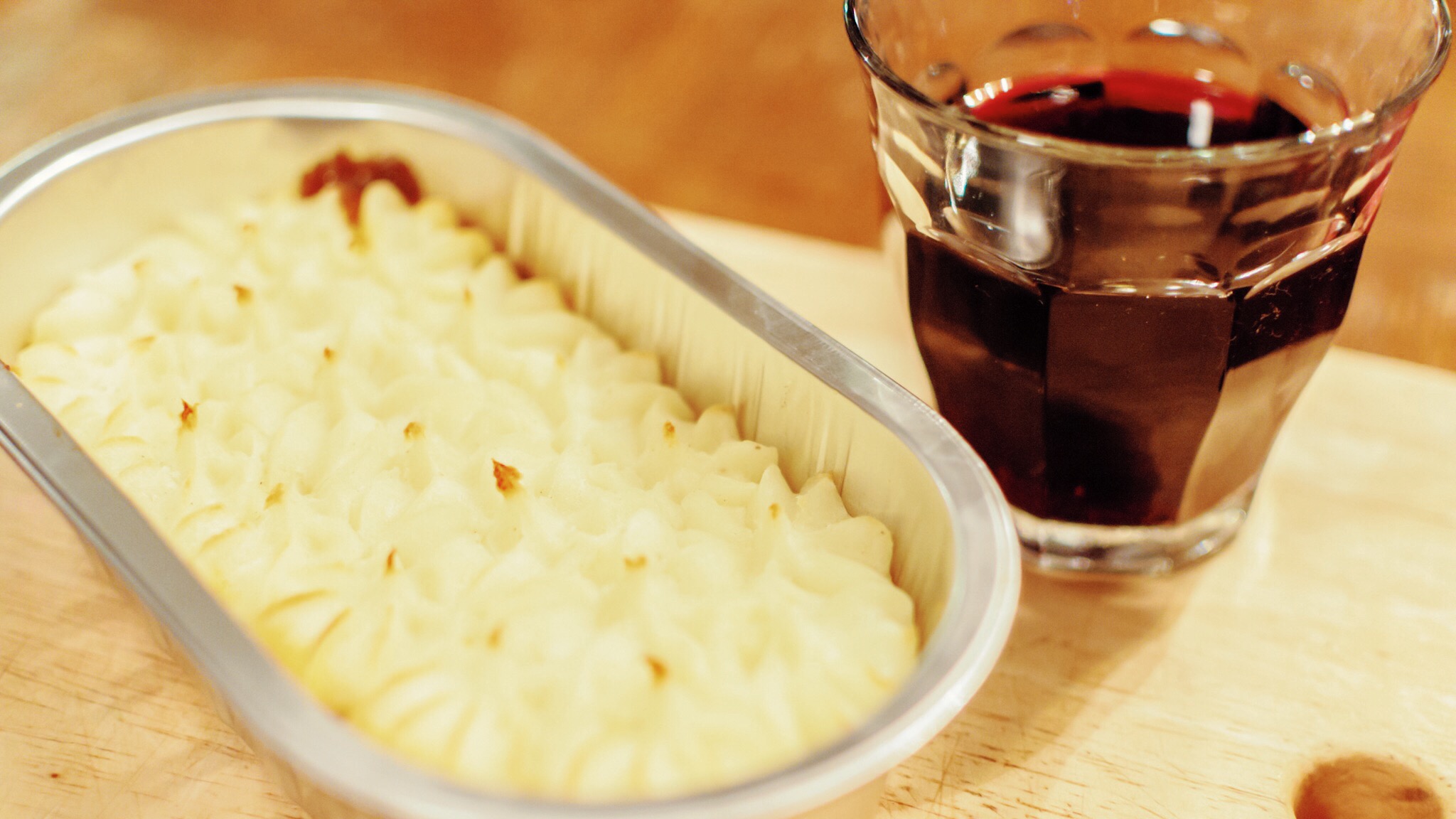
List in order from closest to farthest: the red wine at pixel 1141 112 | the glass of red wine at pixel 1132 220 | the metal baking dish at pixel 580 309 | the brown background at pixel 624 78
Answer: the metal baking dish at pixel 580 309
the glass of red wine at pixel 1132 220
the red wine at pixel 1141 112
the brown background at pixel 624 78

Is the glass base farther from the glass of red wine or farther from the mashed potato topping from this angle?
the mashed potato topping

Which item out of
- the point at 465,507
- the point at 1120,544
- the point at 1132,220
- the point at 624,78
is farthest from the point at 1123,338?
the point at 624,78

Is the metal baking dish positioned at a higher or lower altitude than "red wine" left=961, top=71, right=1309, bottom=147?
lower

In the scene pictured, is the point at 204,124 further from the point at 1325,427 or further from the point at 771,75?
the point at 1325,427

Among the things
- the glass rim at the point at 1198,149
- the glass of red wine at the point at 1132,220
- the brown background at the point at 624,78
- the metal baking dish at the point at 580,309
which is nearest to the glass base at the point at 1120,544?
the glass of red wine at the point at 1132,220

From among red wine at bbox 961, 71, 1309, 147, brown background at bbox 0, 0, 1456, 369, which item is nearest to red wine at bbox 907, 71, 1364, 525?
red wine at bbox 961, 71, 1309, 147

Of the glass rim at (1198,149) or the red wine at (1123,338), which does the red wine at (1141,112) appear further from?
the glass rim at (1198,149)

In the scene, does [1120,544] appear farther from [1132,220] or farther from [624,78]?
[624,78]
